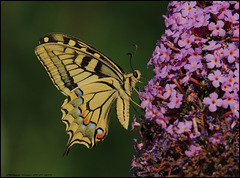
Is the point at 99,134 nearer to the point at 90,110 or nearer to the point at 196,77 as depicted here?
the point at 90,110

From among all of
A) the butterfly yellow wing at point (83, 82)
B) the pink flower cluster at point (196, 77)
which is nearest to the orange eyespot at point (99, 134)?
the butterfly yellow wing at point (83, 82)

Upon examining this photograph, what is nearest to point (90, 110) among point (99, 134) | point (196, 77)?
point (99, 134)

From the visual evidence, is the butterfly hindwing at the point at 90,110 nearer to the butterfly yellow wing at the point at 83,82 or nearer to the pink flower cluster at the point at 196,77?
the butterfly yellow wing at the point at 83,82

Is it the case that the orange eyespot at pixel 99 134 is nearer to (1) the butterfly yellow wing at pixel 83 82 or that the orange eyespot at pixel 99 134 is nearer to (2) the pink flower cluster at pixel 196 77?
(1) the butterfly yellow wing at pixel 83 82

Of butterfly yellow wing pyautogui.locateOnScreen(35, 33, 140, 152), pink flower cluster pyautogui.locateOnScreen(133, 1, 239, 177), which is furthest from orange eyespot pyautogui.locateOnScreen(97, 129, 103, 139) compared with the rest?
pink flower cluster pyautogui.locateOnScreen(133, 1, 239, 177)

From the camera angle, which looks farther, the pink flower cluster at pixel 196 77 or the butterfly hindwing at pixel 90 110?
the butterfly hindwing at pixel 90 110

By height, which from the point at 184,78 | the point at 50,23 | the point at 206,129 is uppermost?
the point at 50,23

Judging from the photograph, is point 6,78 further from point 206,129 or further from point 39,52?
point 206,129

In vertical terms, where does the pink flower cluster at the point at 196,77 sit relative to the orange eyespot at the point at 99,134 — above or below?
above

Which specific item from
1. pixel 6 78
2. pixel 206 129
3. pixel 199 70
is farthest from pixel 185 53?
pixel 6 78
